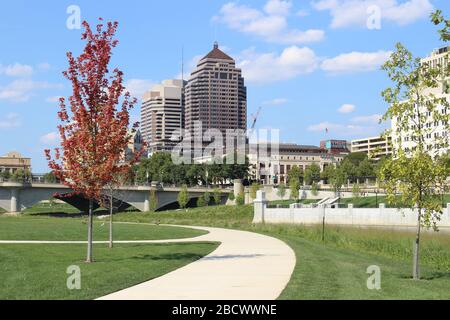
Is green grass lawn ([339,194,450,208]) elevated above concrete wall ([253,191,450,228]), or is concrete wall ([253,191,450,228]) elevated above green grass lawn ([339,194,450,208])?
green grass lawn ([339,194,450,208])

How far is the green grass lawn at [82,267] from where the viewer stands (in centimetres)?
1431

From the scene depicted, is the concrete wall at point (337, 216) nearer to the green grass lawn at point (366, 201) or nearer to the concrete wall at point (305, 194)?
the green grass lawn at point (366, 201)

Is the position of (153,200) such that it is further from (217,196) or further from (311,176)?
(311,176)

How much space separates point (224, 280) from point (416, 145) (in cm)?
704

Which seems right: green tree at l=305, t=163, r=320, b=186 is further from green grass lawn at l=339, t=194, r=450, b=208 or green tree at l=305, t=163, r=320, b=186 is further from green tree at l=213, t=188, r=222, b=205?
green grass lawn at l=339, t=194, r=450, b=208

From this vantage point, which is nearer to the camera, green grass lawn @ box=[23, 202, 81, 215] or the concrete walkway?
the concrete walkway

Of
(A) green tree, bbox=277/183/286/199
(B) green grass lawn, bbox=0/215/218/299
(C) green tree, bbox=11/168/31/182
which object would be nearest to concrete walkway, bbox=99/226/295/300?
(B) green grass lawn, bbox=0/215/218/299

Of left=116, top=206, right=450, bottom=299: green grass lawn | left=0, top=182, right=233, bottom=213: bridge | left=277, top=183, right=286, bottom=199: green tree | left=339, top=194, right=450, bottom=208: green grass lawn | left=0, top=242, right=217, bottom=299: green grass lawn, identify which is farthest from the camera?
left=277, top=183, right=286, bottom=199: green tree

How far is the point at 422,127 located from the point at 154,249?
13.9 meters

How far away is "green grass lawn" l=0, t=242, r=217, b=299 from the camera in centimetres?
1431

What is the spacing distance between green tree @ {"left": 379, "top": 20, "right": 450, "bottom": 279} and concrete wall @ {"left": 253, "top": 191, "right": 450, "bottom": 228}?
153 ft

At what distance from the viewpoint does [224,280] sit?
16094mm

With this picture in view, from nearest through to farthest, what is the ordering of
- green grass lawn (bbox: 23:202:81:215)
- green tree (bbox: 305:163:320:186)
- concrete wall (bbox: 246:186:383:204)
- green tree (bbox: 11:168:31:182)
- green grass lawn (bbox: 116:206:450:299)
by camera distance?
green grass lawn (bbox: 116:206:450:299), concrete wall (bbox: 246:186:383:204), green tree (bbox: 11:168:31:182), green grass lawn (bbox: 23:202:81:215), green tree (bbox: 305:163:320:186)

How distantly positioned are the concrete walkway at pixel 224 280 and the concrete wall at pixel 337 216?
141 ft
